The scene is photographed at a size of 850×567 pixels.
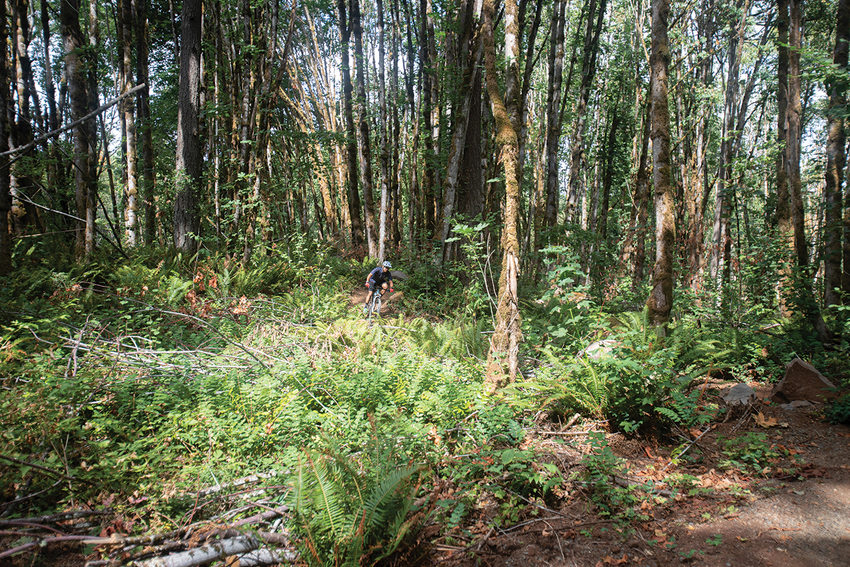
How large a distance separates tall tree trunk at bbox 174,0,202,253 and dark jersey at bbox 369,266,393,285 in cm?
433

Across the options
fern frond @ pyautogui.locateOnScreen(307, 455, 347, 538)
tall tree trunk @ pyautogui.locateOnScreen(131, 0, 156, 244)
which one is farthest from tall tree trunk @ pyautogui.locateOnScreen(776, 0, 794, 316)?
tall tree trunk @ pyautogui.locateOnScreen(131, 0, 156, 244)

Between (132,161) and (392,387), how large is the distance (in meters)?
8.48

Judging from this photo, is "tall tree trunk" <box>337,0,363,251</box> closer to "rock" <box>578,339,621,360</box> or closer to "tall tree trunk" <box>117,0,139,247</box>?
"tall tree trunk" <box>117,0,139,247</box>

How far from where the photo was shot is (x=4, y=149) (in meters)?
4.39

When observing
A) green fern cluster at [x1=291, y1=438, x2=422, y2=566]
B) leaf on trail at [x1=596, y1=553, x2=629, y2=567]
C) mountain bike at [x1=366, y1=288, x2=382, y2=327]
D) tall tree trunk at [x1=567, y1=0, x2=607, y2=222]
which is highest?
tall tree trunk at [x1=567, y1=0, x2=607, y2=222]

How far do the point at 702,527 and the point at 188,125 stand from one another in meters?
11.4

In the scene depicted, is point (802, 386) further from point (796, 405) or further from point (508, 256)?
point (508, 256)

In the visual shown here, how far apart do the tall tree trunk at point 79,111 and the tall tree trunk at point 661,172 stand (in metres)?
8.92

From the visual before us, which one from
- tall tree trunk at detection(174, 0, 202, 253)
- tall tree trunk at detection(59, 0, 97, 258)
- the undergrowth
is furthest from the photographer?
tall tree trunk at detection(174, 0, 202, 253)

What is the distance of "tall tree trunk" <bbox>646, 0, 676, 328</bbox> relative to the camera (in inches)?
233

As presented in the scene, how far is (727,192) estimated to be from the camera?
33.6 feet

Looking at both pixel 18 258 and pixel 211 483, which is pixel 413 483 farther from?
pixel 18 258

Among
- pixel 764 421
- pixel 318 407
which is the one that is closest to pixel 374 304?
pixel 318 407

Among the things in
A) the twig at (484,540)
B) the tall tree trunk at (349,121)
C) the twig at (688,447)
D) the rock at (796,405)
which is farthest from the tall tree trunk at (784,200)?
the tall tree trunk at (349,121)
